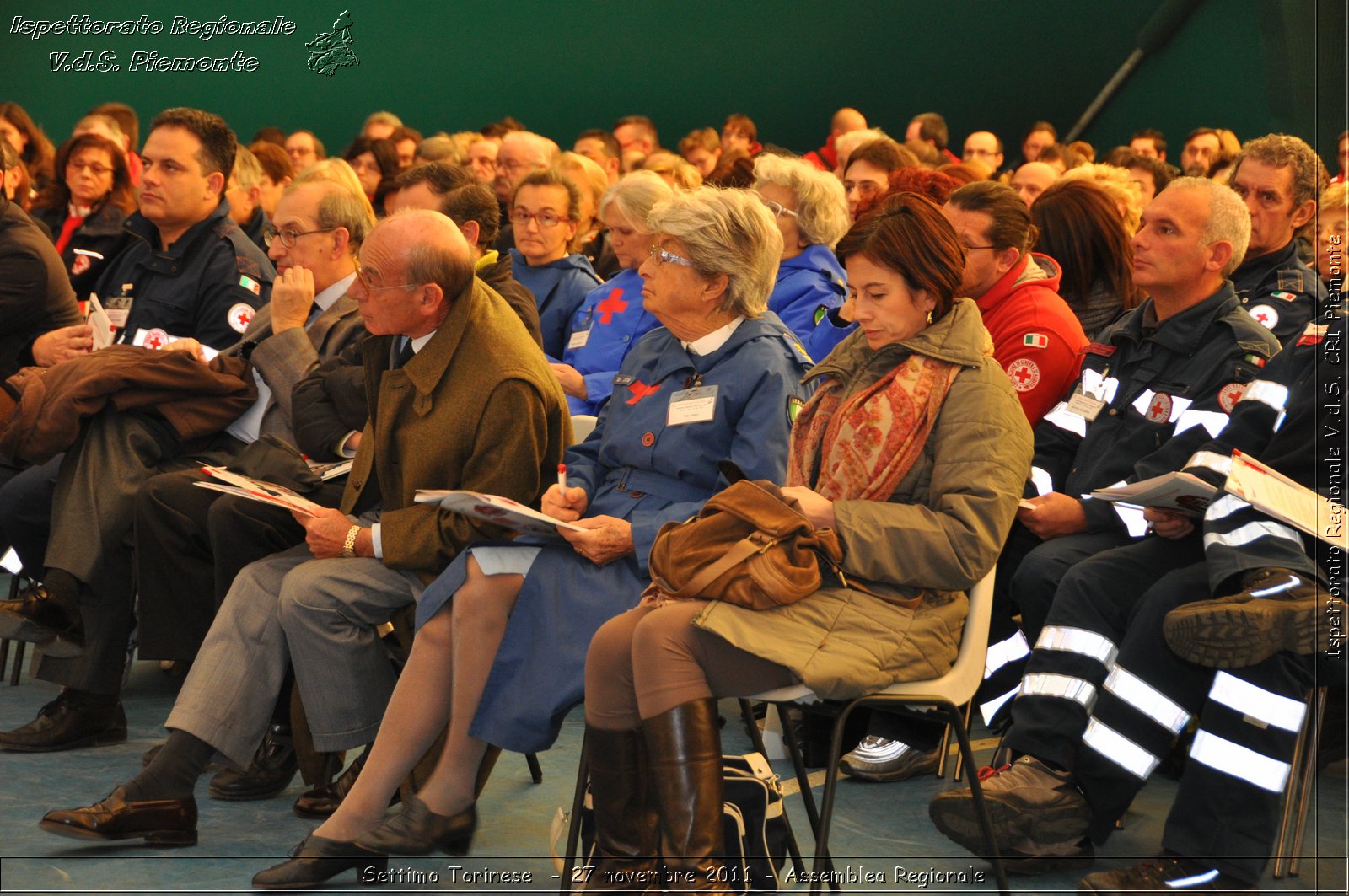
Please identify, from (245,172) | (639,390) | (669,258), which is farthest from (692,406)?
(245,172)

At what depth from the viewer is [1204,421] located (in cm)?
318

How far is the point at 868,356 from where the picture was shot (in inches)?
108

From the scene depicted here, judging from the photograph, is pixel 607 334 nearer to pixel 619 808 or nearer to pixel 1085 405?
pixel 1085 405

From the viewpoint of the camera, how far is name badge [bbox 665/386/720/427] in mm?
2885

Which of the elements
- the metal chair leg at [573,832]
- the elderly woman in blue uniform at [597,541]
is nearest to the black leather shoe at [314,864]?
the elderly woman in blue uniform at [597,541]

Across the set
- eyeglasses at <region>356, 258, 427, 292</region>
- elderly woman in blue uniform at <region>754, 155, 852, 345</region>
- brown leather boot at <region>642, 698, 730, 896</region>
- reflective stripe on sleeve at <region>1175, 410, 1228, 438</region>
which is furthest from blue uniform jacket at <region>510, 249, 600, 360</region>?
brown leather boot at <region>642, 698, 730, 896</region>

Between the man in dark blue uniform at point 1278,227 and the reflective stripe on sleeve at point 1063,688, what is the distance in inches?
53.0

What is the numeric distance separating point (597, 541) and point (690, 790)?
2.10ft

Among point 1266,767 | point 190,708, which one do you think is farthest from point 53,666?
point 1266,767

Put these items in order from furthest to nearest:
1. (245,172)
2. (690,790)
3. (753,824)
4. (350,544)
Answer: (245,172) < (350,544) < (753,824) < (690,790)

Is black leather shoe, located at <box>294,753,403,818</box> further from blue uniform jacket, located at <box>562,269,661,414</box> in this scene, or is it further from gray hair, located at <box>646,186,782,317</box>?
blue uniform jacket, located at <box>562,269,661,414</box>

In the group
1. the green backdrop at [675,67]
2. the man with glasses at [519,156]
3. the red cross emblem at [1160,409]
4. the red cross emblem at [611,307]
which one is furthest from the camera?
the green backdrop at [675,67]

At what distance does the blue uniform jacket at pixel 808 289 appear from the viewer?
421 cm

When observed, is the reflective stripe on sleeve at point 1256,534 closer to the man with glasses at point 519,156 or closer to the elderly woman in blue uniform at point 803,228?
the elderly woman in blue uniform at point 803,228
